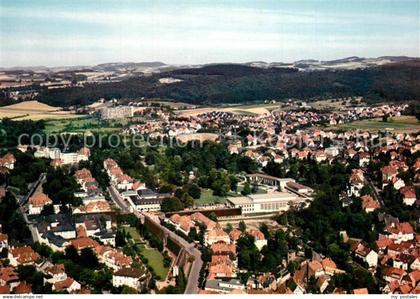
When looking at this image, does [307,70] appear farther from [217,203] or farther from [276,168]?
[217,203]

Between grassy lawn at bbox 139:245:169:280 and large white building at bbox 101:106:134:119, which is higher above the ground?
large white building at bbox 101:106:134:119

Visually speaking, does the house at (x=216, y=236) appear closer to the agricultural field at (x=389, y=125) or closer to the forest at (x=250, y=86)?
the agricultural field at (x=389, y=125)

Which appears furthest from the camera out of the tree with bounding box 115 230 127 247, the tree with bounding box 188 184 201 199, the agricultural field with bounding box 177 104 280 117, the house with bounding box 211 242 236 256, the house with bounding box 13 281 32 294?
the agricultural field with bounding box 177 104 280 117

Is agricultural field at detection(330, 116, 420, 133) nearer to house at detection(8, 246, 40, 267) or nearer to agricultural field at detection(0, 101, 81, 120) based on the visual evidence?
agricultural field at detection(0, 101, 81, 120)

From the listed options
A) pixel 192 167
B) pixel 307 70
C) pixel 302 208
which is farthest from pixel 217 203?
pixel 307 70

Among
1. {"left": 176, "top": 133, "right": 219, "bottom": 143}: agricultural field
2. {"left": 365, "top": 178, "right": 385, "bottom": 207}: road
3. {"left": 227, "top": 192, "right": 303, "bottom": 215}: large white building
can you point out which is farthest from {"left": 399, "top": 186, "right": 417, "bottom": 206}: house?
{"left": 176, "top": 133, "right": 219, "bottom": 143}: agricultural field

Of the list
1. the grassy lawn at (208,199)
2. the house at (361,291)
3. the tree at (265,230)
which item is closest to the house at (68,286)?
the house at (361,291)
